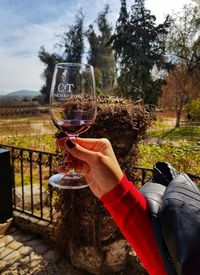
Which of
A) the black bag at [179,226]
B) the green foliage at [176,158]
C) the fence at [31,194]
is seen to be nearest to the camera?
the black bag at [179,226]

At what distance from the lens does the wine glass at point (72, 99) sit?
0.86m

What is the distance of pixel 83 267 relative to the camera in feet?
7.51

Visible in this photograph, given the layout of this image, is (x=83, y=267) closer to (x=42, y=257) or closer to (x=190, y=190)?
(x=42, y=257)

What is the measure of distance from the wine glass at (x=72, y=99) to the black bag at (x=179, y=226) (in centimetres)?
30

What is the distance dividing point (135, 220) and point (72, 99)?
405mm

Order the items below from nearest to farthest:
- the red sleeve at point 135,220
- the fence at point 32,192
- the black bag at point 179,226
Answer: the black bag at point 179,226, the red sleeve at point 135,220, the fence at point 32,192

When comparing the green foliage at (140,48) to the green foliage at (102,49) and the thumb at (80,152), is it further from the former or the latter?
the thumb at (80,152)

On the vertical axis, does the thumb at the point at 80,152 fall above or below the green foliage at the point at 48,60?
below

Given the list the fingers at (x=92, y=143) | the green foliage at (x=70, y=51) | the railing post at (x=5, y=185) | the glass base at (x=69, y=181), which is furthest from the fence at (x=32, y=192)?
the green foliage at (x=70, y=51)

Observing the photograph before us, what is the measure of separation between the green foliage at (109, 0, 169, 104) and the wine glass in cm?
1709

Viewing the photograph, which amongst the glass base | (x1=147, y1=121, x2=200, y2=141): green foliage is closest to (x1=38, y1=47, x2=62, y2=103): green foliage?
(x1=147, y1=121, x2=200, y2=141): green foliage

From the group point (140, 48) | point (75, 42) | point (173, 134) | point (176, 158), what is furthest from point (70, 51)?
point (176, 158)

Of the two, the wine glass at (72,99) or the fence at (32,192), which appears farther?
the fence at (32,192)

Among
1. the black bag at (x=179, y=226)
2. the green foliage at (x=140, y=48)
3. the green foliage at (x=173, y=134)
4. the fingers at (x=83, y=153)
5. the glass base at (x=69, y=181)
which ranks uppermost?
the green foliage at (x=140, y=48)
